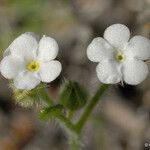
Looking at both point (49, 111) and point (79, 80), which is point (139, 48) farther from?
point (79, 80)

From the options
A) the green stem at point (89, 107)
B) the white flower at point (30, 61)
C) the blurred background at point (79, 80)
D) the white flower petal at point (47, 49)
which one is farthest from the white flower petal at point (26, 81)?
the blurred background at point (79, 80)

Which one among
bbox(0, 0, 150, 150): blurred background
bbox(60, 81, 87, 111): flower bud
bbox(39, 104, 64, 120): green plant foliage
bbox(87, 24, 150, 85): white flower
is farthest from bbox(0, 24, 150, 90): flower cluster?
bbox(0, 0, 150, 150): blurred background

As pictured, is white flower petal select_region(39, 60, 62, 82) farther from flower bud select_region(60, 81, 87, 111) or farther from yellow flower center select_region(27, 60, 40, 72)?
flower bud select_region(60, 81, 87, 111)

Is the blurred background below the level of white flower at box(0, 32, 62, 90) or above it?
below

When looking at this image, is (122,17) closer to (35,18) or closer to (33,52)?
(35,18)

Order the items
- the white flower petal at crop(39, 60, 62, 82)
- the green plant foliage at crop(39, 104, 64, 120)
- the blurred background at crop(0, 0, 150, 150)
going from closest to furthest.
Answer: the white flower petal at crop(39, 60, 62, 82)
the green plant foliage at crop(39, 104, 64, 120)
the blurred background at crop(0, 0, 150, 150)

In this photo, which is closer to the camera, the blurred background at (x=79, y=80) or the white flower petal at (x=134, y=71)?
the white flower petal at (x=134, y=71)

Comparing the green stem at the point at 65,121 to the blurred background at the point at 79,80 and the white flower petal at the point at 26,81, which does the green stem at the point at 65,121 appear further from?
the blurred background at the point at 79,80
